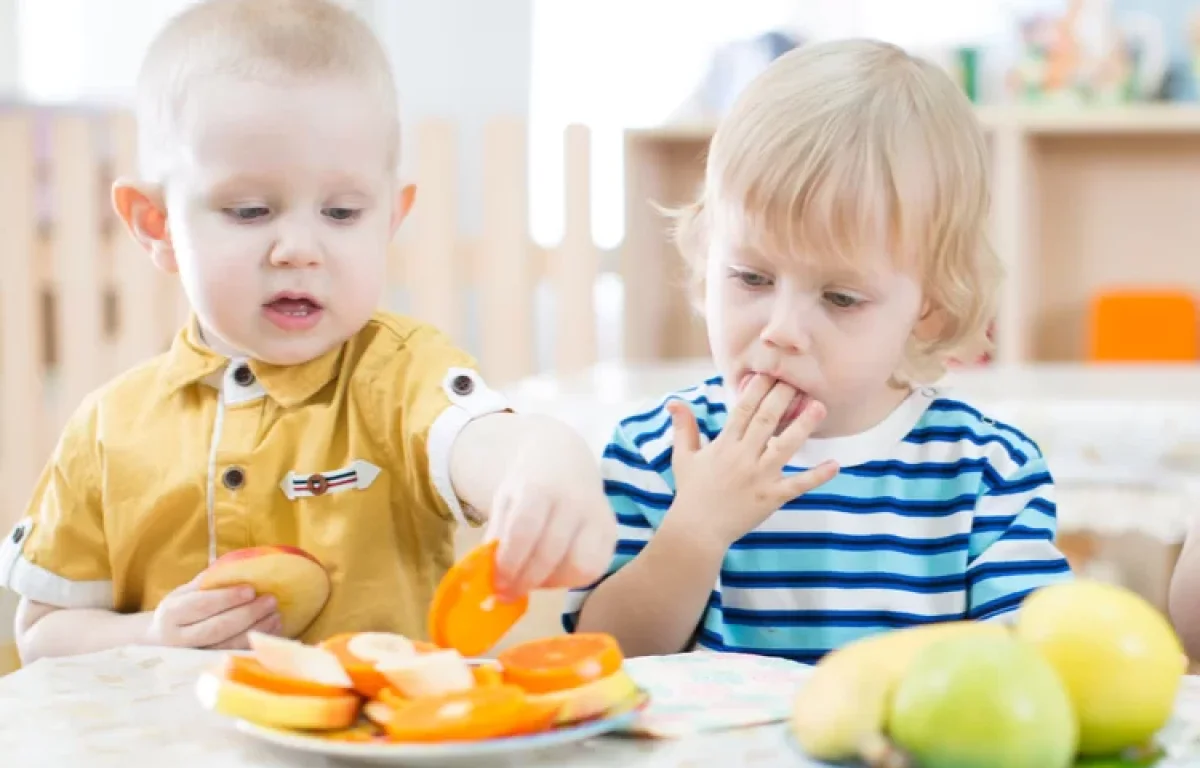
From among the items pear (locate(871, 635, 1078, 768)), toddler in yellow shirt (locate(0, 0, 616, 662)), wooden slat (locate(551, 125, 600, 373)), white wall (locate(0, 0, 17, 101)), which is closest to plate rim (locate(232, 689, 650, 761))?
pear (locate(871, 635, 1078, 768))

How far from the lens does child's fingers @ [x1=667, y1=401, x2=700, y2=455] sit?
100cm

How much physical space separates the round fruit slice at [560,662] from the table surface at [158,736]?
0.03 meters

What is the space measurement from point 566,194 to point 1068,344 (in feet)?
4.01

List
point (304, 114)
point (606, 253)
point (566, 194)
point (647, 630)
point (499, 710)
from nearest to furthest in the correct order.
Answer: point (499, 710), point (304, 114), point (647, 630), point (566, 194), point (606, 253)

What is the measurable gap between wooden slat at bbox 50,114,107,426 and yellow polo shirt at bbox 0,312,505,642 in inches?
94.7

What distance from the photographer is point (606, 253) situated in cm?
366

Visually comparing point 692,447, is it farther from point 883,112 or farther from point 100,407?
point 100,407

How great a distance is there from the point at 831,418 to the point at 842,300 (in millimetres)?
125

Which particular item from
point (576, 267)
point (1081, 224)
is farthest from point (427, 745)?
point (1081, 224)

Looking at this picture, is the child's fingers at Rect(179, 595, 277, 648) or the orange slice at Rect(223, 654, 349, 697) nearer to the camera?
the orange slice at Rect(223, 654, 349, 697)


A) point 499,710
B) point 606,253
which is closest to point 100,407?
point 499,710

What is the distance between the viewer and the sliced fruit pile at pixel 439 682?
0.60 metres

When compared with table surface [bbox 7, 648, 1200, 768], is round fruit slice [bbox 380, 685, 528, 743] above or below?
above

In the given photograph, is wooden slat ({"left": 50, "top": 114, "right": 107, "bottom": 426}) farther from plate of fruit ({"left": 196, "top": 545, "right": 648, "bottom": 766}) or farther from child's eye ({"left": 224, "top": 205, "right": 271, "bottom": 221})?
plate of fruit ({"left": 196, "top": 545, "right": 648, "bottom": 766})
